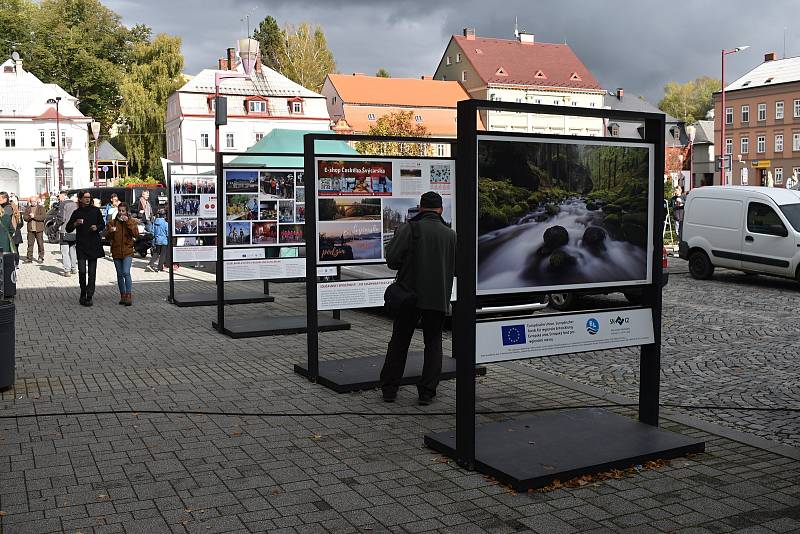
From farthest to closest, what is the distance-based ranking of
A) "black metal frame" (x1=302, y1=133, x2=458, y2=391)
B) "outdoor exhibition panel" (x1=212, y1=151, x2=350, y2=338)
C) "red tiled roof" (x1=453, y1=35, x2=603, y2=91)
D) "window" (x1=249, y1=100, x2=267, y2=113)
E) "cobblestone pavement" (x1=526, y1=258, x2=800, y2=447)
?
"red tiled roof" (x1=453, y1=35, x2=603, y2=91), "window" (x1=249, y1=100, x2=267, y2=113), "outdoor exhibition panel" (x1=212, y1=151, x2=350, y2=338), "black metal frame" (x1=302, y1=133, x2=458, y2=391), "cobblestone pavement" (x1=526, y1=258, x2=800, y2=447)

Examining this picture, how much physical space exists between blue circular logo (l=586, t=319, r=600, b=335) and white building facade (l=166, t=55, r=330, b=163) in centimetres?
6950

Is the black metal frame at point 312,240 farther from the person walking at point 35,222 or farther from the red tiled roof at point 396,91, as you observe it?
the red tiled roof at point 396,91

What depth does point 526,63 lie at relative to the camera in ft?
324

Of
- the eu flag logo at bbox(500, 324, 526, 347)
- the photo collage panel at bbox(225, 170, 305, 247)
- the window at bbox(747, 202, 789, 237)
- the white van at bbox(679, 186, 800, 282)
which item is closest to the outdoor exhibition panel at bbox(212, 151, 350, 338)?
the photo collage panel at bbox(225, 170, 305, 247)

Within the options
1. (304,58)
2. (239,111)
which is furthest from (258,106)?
(304,58)

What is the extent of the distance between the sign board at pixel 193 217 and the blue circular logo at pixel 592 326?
10315 mm

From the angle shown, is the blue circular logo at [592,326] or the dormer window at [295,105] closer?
the blue circular logo at [592,326]

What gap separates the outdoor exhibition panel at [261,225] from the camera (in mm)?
12750

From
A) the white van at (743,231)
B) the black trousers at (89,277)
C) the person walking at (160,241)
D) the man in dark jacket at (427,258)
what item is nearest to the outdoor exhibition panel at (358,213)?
the man in dark jacket at (427,258)

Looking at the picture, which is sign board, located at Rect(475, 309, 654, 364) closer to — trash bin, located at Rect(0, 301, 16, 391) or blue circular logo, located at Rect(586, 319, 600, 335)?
blue circular logo, located at Rect(586, 319, 600, 335)

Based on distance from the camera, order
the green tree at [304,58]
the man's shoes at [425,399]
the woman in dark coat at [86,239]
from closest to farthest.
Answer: the man's shoes at [425,399] < the woman in dark coat at [86,239] < the green tree at [304,58]

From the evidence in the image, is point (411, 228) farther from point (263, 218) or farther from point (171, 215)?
point (171, 215)

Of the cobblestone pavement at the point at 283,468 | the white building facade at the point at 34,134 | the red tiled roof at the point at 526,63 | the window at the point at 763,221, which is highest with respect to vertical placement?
the red tiled roof at the point at 526,63

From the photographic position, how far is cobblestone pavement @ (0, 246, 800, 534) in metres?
4.96
